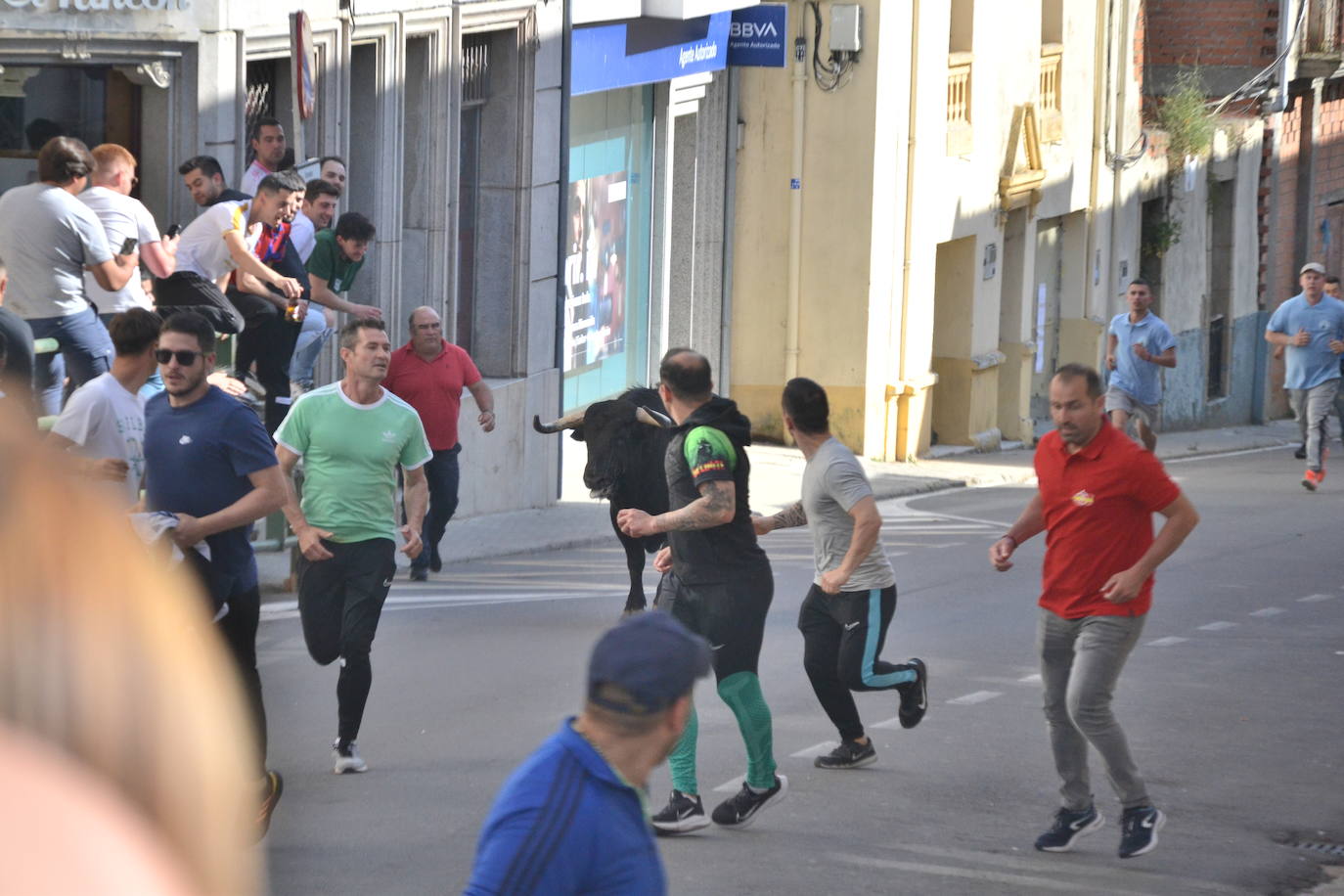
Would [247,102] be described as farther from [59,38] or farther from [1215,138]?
[1215,138]

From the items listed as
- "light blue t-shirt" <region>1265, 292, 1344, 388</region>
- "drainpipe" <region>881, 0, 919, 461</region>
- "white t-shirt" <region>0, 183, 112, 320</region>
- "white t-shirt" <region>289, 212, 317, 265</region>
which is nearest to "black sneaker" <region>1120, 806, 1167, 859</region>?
"white t-shirt" <region>0, 183, 112, 320</region>

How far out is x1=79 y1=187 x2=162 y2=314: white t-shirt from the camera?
33.2 ft

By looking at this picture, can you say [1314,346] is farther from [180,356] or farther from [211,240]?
[180,356]

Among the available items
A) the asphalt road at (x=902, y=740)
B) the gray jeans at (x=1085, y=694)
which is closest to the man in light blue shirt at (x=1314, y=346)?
the asphalt road at (x=902, y=740)

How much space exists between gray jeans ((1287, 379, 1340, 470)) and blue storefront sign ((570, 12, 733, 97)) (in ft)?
23.2

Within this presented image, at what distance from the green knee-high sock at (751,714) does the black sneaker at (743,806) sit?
3.4 inches

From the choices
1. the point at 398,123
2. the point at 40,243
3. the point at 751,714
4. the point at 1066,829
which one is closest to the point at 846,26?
the point at 398,123

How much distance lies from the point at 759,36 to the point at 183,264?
37.6ft

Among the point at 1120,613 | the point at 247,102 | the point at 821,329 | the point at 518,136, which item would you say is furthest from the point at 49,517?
the point at 821,329

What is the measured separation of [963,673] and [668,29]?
36.9ft

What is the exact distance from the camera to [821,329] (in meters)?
22.8

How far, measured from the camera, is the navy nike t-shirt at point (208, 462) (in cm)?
638

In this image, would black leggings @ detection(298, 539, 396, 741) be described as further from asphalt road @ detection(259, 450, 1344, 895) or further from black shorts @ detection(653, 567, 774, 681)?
black shorts @ detection(653, 567, 774, 681)

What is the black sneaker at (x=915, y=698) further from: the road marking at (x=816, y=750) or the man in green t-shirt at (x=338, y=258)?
the man in green t-shirt at (x=338, y=258)
